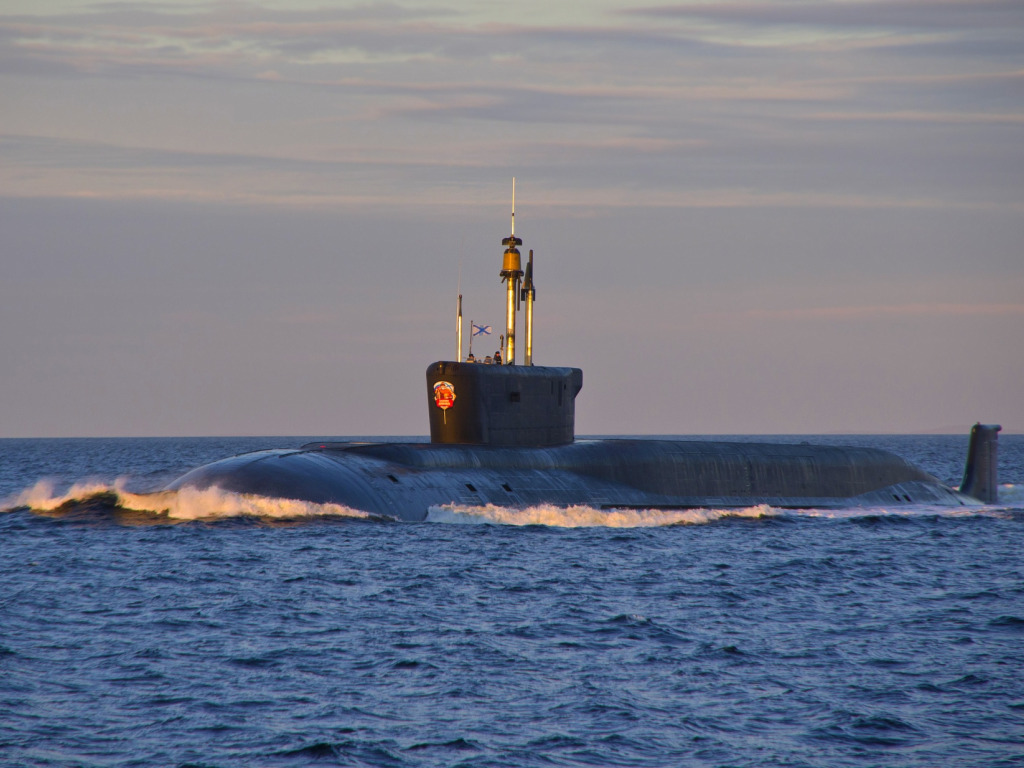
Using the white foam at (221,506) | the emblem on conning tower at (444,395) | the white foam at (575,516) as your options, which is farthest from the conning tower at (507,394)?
the white foam at (221,506)

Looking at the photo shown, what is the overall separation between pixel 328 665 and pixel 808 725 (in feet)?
19.1

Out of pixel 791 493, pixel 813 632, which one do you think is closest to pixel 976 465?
pixel 791 493

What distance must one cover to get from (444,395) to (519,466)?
2723mm

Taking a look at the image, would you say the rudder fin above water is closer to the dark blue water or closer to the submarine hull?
the submarine hull

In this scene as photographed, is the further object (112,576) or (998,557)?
(998,557)

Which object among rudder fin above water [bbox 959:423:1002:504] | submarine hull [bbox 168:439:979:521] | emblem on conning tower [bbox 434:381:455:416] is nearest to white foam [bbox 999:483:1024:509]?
rudder fin above water [bbox 959:423:1002:504]

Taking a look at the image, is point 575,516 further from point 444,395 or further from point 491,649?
point 491,649

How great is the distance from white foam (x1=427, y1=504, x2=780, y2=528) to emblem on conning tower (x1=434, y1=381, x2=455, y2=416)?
3.75 m

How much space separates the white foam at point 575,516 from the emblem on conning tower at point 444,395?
375 centimetres

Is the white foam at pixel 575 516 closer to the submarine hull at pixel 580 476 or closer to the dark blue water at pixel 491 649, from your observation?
the submarine hull at pixel 580 476

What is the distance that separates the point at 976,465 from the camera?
43156mm

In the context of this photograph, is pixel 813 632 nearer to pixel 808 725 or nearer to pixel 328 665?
pixel 808 725

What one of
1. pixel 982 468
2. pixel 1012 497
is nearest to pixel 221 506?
pixel 982 468

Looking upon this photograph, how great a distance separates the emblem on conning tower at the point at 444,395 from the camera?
31423mm
